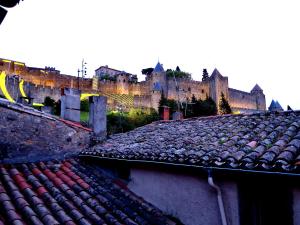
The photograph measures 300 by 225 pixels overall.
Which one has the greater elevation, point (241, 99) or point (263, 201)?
point (241, 99)

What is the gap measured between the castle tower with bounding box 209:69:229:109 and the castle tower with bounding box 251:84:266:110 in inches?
549

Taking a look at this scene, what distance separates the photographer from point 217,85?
7275 centimetres

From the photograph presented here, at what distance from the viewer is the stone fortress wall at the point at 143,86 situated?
60.6 m

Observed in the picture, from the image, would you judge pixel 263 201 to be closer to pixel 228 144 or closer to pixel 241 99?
pixel 228 144

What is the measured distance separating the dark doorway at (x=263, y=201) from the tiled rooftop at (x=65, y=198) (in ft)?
5.16

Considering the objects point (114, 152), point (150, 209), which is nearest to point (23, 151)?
point (114, 152)

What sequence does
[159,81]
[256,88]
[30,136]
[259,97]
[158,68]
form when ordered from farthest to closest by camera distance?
1. [256,88]
2. [259,97]
3. [158,68]
4. [159,81]
5. [30,136]

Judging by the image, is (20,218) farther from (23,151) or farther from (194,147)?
(194,147)

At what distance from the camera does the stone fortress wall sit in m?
60.6

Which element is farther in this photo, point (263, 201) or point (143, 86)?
point (143, 86)

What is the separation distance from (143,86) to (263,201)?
66.6m

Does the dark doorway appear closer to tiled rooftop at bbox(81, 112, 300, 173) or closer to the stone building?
the stone building

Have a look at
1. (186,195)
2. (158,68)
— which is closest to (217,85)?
(158,68)

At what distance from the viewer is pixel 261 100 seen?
8338 centimetres
